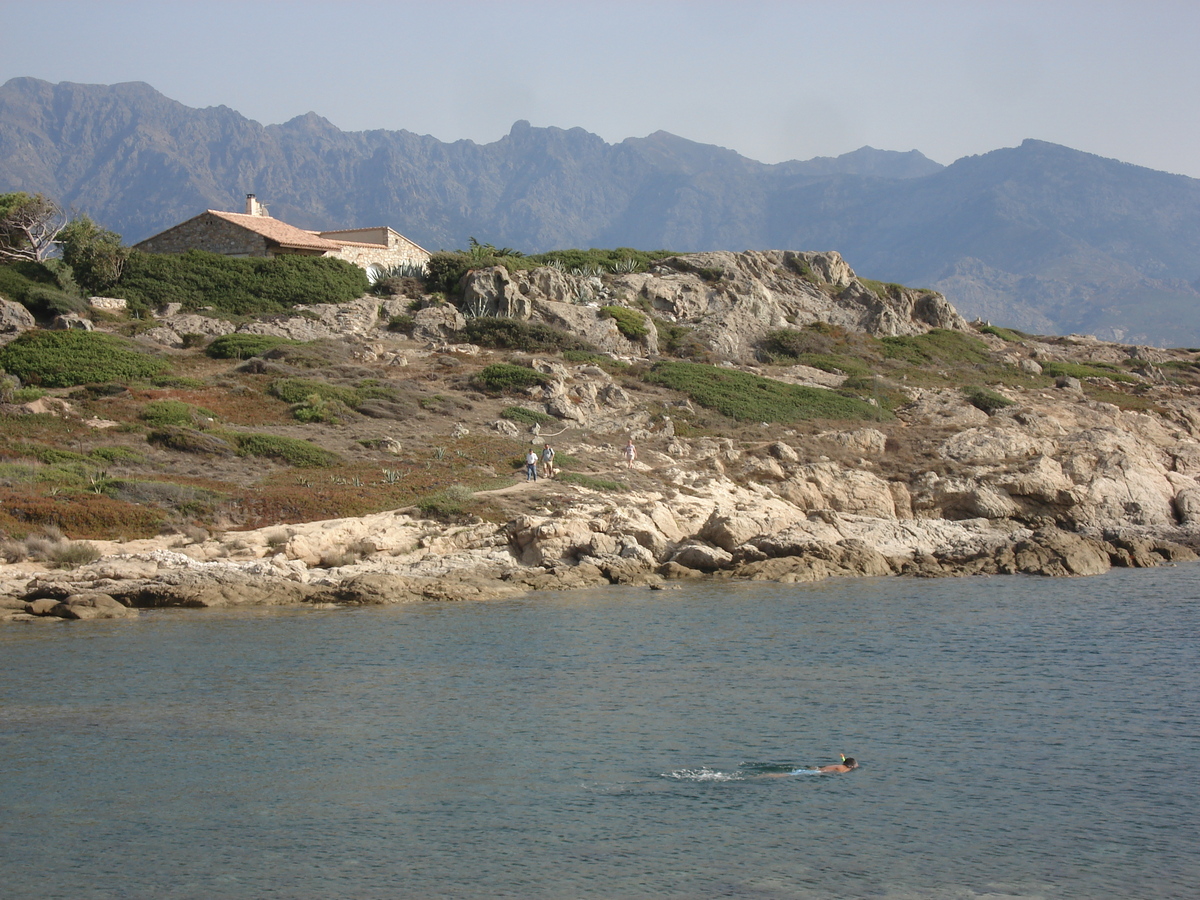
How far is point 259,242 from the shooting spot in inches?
1971

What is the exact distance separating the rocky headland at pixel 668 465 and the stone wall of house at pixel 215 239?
6960mm

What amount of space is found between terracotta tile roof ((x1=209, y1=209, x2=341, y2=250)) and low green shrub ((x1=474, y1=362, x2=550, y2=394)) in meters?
16.4

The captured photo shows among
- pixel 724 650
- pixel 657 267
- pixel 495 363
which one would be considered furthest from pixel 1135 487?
pixel 657 267

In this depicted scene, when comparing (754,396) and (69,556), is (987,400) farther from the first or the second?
(69,556)

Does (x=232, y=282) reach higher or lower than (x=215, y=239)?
lower

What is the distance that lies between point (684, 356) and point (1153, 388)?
23.8 metres

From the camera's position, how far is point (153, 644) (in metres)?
18.2

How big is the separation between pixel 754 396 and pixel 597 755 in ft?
95.5

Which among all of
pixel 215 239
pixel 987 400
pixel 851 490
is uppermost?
pixel 215 239

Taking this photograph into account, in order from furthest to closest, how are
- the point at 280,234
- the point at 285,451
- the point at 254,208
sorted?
the point at 254,208, the point at 280,234, the point at 285,451

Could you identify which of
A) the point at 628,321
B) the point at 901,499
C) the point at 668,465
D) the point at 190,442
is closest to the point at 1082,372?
the point at 628,321

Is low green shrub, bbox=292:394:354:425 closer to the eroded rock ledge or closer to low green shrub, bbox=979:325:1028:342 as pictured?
the eroded rock ledge

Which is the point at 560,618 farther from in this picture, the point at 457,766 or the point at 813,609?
the point at 457,766

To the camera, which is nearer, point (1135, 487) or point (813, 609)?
point (813, 609)
